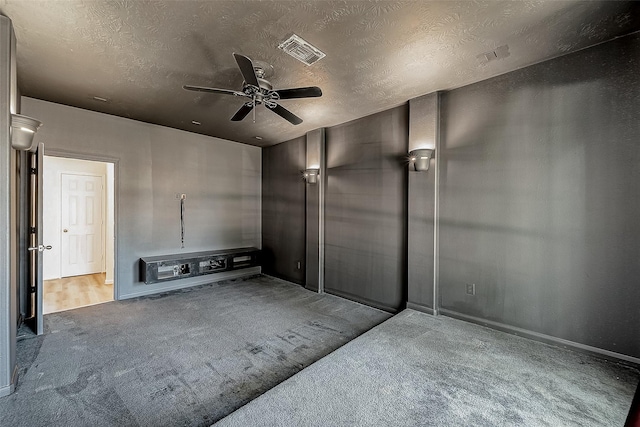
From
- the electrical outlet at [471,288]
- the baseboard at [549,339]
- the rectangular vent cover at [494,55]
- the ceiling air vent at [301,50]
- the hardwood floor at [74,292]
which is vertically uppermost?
the rectangular vent cover at [494,55]

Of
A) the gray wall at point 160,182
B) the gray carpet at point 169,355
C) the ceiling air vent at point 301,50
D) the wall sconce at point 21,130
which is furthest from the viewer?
the gray wall at point 160,182

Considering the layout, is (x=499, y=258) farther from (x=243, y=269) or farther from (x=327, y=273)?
(x=243, y=269)

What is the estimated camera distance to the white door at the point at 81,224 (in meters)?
5.80

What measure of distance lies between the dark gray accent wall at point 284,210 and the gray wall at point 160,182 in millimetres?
323

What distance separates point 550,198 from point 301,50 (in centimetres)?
277

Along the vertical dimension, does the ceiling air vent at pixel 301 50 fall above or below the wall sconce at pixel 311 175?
above

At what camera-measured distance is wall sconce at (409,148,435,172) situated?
3.46m

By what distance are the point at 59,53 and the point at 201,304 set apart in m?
3.36

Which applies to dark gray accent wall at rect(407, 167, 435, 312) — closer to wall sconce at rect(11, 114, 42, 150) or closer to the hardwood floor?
wall sconce at rect(11, 114, 42, 150)

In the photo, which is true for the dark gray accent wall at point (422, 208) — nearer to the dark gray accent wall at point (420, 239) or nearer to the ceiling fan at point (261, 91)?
the dark gray accent wall at point (420, 239)

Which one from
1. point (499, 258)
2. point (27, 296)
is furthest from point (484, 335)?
point (27, 296)

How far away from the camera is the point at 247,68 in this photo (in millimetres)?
2232

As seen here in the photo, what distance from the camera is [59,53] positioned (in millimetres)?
2652

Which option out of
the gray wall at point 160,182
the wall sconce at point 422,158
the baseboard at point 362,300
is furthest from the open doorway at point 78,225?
the wall sconce at point 422,158
